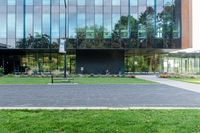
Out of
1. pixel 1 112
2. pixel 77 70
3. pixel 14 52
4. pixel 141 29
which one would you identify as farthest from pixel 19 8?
pixel 1 112

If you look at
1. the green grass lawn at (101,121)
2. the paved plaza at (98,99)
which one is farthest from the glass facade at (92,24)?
the green grass lawn at (101,121)

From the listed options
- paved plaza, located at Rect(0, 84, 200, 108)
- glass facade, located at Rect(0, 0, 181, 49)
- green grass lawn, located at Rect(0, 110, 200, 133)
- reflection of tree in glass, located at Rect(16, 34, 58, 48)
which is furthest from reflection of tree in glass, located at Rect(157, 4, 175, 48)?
green grass lawn, located at Rect(0, 110, 200, 133)

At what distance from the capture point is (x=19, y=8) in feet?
164

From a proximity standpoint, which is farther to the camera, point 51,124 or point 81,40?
point 81,40

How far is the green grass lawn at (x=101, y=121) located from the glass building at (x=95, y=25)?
125 feet

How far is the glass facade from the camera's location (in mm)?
49219

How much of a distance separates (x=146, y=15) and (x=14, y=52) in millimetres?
20173

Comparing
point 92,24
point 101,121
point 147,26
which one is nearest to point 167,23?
point 147,26

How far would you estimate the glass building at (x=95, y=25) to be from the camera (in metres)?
49.2

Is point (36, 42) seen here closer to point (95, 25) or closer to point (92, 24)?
point (92, 24)

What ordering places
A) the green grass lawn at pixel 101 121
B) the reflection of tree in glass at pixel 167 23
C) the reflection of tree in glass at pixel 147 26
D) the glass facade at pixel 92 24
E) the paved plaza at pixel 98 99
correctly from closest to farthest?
the green grass lawn at pixel 101 121, the paved plaza at pixel 98 99, the glass facade at pixel 92 24, the reflection of tree in glass at pixel 147 26, the reflection of tree in glass at pixel 167 23

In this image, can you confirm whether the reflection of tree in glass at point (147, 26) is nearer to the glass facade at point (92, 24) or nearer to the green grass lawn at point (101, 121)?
the glass facade at point (92, 24)

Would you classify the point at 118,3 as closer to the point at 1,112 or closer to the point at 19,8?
the point at 19,8

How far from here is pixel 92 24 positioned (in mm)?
49562
